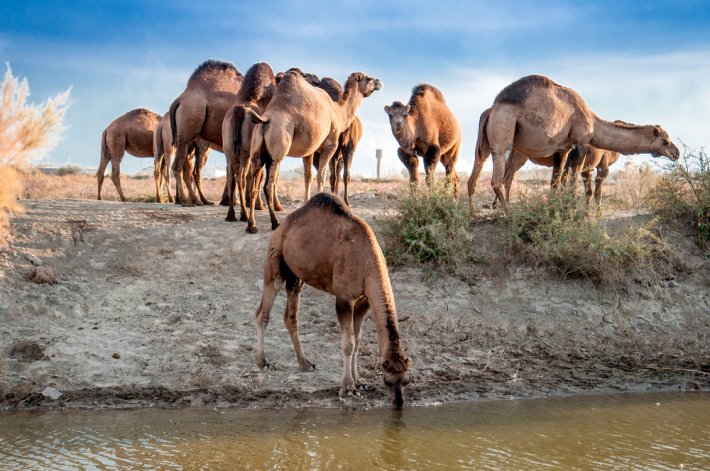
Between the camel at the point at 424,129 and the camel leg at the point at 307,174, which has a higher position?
the camel at the point at 424,129

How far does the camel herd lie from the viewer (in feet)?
29.0

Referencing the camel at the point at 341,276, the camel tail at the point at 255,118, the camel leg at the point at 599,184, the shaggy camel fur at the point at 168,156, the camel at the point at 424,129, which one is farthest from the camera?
the shaggy camel fur at the point at 168,156

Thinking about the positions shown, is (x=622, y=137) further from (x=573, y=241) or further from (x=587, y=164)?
(x=573, y=241)

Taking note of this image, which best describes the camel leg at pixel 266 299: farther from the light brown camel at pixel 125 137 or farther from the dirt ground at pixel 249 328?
the light brown camel at pixel 125 137

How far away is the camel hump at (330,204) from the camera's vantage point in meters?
8.97

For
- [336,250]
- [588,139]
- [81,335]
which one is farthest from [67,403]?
[588,139]

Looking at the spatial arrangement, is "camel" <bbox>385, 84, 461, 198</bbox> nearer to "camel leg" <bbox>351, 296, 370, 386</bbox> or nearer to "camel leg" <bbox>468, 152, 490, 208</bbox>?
"camel leg" <bbox>468, 152, 490, 208</bbox>

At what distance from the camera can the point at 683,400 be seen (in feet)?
30.6

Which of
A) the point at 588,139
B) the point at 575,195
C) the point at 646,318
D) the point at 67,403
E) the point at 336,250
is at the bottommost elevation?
the point at 67,403

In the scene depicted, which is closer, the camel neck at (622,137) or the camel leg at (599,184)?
the camel neck at (622,137)

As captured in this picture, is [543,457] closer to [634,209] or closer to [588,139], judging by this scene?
[588,139]

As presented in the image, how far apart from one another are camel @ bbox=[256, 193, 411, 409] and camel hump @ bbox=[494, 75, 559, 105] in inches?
229

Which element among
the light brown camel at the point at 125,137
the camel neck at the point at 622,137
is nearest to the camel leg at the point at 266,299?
the camel neck at the point at 622,137

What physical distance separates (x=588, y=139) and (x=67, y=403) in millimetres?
9914
